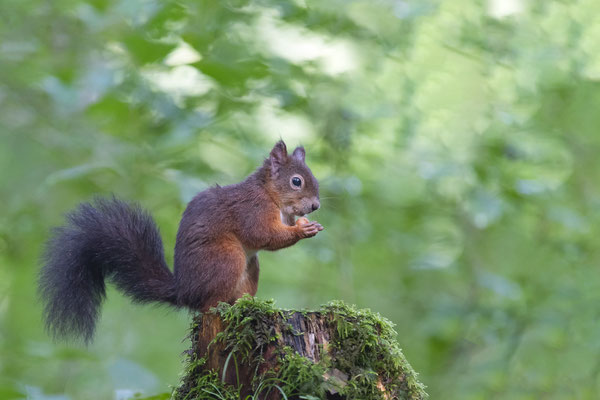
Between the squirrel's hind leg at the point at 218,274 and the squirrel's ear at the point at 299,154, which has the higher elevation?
the squirrel's ear at the point at 299,154

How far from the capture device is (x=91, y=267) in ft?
8.56

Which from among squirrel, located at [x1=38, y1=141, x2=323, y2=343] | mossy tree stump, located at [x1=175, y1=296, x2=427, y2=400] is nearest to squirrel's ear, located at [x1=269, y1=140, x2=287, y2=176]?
squirrel, located at [x1=38, y1=141, x2=323, y2=343]

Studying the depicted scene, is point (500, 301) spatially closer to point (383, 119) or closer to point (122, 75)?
point (383, 119)

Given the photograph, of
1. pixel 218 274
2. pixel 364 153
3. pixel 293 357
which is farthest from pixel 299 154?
pixel 364 153

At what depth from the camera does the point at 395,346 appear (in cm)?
204

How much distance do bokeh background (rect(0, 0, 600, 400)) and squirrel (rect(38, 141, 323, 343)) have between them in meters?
0.63

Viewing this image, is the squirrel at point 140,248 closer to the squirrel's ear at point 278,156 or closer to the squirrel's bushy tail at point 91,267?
the squirrel's bushy tail at point 91,267

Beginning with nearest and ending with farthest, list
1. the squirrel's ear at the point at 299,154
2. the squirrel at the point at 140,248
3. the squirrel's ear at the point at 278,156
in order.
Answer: the squirrel at the point at 140,248 < the squirrel's ear at the point at 278,156 < the squirrel's ear at the point at 299,154

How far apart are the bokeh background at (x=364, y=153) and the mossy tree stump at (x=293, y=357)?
53.7 inches

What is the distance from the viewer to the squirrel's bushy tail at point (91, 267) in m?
2.51

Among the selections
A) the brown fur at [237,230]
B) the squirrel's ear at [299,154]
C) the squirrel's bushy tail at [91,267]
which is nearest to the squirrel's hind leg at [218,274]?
the brown fur at [237,230]

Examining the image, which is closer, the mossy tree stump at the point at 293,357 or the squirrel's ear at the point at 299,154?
the mossy tree stump at the point at 293,357

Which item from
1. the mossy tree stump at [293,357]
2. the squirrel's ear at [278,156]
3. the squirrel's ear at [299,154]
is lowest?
the mossy tree stump at [293,357]

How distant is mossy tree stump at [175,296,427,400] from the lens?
1.79 meters
